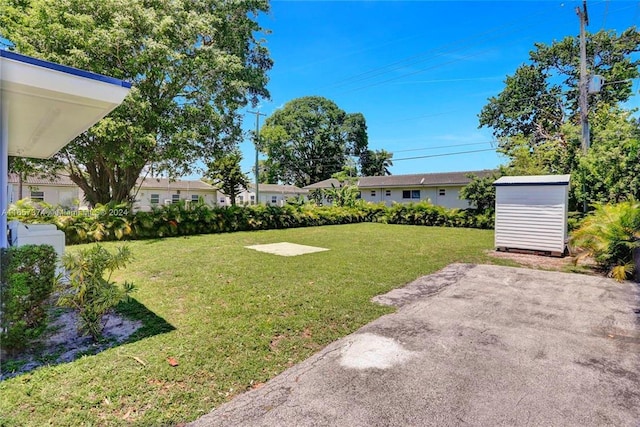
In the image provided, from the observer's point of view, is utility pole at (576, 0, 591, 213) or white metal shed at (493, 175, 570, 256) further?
utility pole at (576, 0, 591, 213)

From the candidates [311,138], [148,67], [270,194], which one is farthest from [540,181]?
[311,138]

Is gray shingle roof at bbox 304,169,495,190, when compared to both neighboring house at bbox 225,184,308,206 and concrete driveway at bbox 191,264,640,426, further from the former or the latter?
concrete driveway at bbox 191,264,640,426

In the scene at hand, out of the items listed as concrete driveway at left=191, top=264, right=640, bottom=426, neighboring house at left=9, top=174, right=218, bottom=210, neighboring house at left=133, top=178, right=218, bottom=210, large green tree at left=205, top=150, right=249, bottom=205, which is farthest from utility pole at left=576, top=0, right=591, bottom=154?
neighboring house at left=133, top=178, right=218, bottom=210

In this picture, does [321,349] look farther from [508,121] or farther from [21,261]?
[508,121]

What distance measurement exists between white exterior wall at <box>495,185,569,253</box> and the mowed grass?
301 cm

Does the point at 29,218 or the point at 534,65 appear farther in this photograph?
the point at 534,65

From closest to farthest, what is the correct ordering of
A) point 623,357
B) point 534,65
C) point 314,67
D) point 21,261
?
point 21,261 < point 623,357 < point 314,67 < point 534,65

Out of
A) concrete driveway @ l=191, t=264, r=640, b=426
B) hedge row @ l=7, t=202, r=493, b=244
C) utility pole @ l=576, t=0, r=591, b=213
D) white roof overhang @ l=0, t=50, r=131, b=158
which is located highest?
utility pole @ l=576, t=0, r=591, b=213

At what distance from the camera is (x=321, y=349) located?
3.26m

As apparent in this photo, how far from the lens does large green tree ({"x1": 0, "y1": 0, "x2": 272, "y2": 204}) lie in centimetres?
1011

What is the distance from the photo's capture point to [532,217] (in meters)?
8.98

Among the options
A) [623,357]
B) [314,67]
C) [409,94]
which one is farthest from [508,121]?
[623,357]

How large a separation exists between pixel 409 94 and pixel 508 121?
8.55 meters

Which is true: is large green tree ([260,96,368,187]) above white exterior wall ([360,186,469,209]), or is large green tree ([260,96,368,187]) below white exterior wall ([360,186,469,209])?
above
